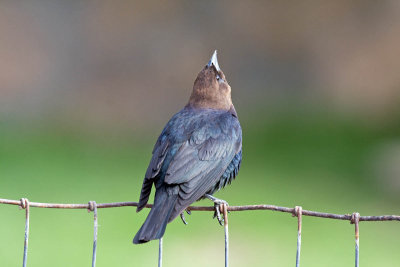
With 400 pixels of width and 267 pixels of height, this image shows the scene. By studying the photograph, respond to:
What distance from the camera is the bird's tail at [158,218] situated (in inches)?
117

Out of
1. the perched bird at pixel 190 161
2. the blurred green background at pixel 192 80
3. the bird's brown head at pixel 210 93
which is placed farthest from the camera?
the blurred green background at pixel 192 80

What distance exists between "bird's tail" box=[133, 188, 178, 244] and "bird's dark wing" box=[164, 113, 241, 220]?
0.09 ft

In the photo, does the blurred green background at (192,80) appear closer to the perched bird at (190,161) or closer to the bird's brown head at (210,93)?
→ the bird's brown head at (210,93)

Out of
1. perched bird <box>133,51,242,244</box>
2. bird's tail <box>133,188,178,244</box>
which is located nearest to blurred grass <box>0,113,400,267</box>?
perched bird <box>133,51,242,244</box>

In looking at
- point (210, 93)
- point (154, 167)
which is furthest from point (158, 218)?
point (210, 93)

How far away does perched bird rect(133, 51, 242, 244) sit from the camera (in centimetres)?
320

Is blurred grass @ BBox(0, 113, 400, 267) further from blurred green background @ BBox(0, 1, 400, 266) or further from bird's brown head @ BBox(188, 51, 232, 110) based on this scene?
bird's brown head @ BBox(188, 51, 232, 110)

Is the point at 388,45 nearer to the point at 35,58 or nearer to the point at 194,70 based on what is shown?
the point at 194,70

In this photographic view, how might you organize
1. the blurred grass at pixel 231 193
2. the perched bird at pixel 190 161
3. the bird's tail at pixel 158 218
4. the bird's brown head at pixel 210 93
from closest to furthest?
the bird's tail at pixel 158 218
the perched bird at pixel 190 161
the bird's brown head at pixel 210 93
the blurred grass at pixel 231 193

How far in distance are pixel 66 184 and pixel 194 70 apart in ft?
6.22

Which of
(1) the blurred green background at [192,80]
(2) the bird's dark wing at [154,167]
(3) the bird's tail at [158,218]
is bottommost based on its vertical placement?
(3) the bird's tail at [158,218]

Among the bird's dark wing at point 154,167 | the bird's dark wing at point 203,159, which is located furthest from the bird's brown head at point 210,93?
the bird's dark wing at point 154,167

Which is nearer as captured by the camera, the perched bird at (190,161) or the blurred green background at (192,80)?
the perched bird at (190,161)

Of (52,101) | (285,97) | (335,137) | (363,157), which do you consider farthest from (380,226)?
(52,101)
